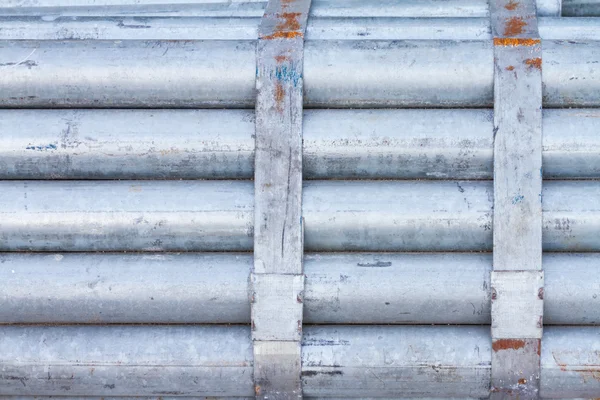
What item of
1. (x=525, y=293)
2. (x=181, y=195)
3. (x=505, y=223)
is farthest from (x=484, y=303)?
(x=181, y=195)

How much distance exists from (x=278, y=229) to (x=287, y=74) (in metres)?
0.77

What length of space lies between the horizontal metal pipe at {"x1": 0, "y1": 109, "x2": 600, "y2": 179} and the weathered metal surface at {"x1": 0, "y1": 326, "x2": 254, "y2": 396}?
81 cm

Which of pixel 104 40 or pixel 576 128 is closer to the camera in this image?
pixel 576 128

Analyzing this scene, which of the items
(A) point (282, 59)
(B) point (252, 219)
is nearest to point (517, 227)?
(B) point (252, 219)

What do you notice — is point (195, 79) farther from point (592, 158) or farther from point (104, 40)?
point (592, 158)

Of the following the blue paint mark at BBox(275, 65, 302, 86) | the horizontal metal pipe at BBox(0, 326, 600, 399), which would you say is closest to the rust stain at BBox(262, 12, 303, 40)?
the blue paint mark at BBox(275, 65, 302, 86)

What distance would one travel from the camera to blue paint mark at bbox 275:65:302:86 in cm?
327

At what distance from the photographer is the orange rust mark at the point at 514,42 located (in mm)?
3273

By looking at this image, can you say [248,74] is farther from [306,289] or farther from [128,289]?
[128,289]

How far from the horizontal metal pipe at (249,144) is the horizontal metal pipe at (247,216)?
69mm

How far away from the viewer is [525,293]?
316 cm

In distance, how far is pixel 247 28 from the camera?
11.5 feet

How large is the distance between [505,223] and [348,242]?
76cm

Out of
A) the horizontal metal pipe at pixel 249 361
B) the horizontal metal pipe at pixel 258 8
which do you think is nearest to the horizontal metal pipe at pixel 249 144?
the horizontal metal pipe at pixel 258 8
